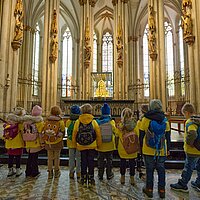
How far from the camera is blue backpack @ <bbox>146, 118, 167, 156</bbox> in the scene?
307 cm

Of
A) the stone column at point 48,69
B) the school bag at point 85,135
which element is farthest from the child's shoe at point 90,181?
the stone column at point 48,69

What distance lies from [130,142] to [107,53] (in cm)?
2123

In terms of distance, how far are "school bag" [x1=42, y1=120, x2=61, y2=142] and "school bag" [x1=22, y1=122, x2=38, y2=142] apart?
0.81 feet

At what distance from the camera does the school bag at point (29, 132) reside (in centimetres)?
403

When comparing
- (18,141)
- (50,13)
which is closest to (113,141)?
(18,141)

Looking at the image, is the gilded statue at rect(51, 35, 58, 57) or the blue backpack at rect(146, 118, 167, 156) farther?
the gilded statue at rect(51, 35, 58, 57)

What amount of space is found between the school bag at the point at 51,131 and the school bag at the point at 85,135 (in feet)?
1.93

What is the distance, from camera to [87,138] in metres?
3.55

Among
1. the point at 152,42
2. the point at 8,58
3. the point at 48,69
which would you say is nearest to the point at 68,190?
the point at 8,58

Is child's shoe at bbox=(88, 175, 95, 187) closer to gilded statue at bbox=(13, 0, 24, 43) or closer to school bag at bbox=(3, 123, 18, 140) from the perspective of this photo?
school bag at bbox=(3, 123, 18, 140)

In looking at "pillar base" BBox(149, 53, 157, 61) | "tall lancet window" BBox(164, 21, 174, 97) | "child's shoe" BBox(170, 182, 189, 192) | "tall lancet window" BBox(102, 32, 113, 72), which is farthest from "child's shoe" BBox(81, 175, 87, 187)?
"tall lancet window" BBox(102, 32, 113, 72)

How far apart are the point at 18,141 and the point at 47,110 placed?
915cm

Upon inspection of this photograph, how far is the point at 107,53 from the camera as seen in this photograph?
78.2 feet

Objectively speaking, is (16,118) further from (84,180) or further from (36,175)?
(84,180)
